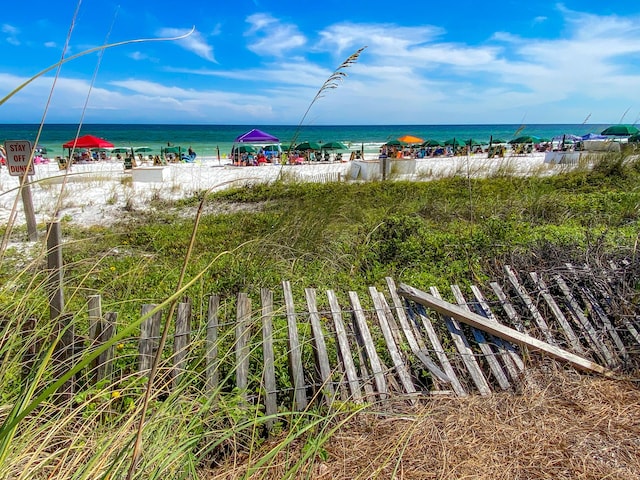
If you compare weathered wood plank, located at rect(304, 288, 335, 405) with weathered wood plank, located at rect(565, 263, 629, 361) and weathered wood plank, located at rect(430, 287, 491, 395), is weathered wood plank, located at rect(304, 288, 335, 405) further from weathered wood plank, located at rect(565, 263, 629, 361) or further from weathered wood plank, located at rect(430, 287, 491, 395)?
weathered wood plank, located at rect(565, 263, 629, 361)

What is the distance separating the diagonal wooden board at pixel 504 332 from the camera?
2.61 meters

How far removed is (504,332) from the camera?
2.67 m

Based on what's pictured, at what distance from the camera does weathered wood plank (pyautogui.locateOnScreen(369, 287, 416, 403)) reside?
93.4 inches

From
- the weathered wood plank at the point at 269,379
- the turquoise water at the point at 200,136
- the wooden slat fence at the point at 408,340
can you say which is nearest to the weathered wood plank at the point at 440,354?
the wooden slat fence at the point at 408,340

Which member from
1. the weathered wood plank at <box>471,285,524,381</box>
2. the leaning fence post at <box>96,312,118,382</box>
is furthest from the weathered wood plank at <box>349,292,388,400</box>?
the leaning fence post at <box>96,312,118,382</box>

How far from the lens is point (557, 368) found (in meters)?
2.61

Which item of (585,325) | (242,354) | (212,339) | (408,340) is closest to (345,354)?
(408,340)

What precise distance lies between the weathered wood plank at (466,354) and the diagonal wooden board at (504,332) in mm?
64

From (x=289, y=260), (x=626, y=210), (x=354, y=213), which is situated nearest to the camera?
(x=289, y=260)

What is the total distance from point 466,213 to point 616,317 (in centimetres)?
374

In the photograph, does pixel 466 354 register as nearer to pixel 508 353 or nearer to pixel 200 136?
pixel 508 353

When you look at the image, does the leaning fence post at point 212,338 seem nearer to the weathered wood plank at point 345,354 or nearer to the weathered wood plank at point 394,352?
the weathered wood plank at point 345,354

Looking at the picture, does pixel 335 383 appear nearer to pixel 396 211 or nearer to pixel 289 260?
pixel 289 260

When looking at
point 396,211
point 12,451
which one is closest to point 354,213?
point 396,211
